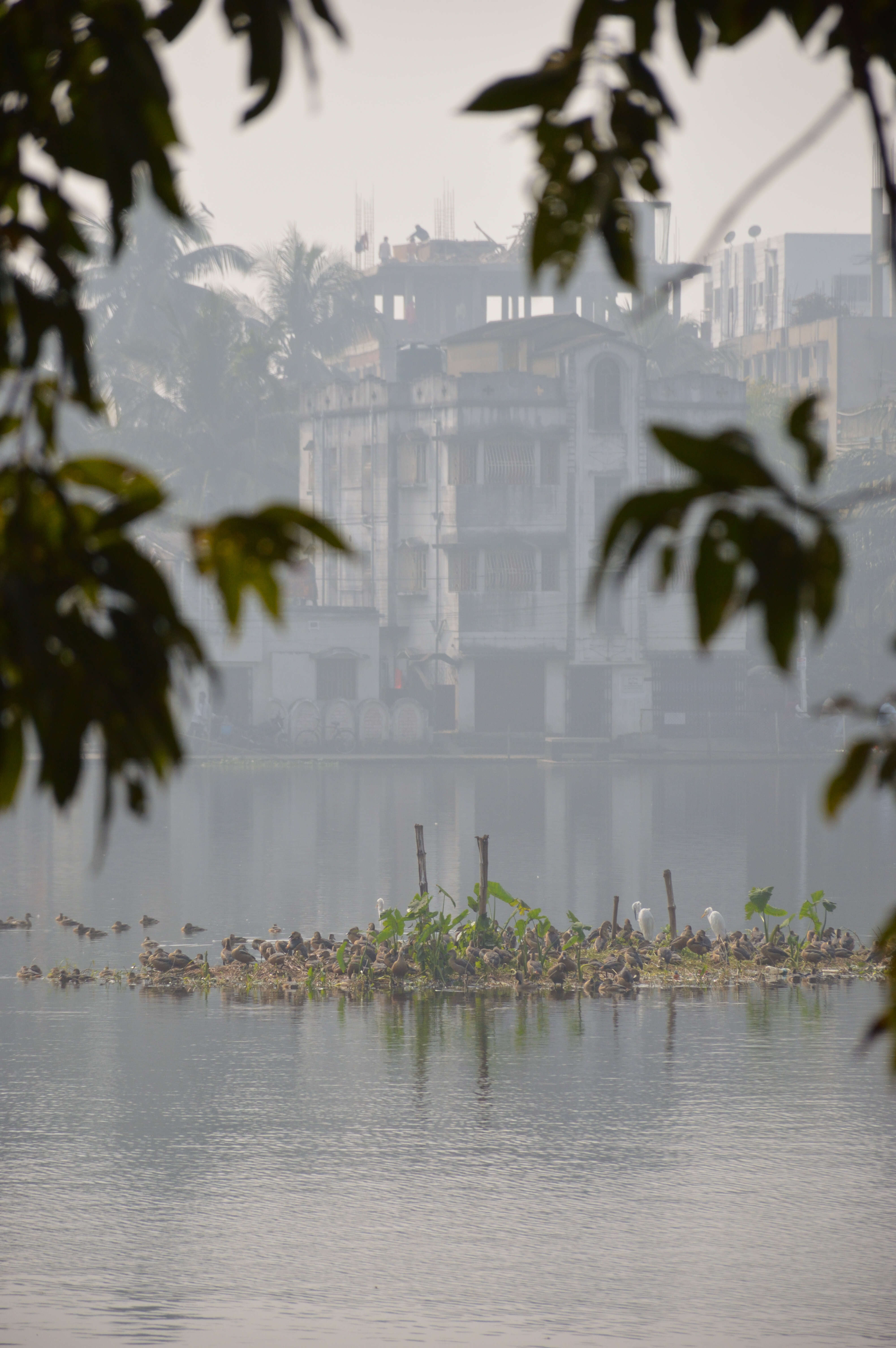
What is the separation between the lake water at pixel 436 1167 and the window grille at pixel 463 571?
31341 millimetres

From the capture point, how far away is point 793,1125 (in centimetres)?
1200

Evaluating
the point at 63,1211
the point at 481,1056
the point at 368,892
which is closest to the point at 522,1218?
the point at 63,1211

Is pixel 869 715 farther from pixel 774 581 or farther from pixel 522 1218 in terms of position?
pixel 522 1218

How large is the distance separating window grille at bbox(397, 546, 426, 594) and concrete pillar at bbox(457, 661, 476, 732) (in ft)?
9.36

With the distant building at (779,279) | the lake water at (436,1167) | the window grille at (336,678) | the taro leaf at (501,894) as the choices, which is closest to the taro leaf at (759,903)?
the lake water at (436,1167)

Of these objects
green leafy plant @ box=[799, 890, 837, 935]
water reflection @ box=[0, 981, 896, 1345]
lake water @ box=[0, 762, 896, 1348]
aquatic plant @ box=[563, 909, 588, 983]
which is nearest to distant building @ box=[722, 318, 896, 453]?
green leafy plant @ box=[799, 890, 837, 935]

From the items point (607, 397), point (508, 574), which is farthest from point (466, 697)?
point (607, 397)

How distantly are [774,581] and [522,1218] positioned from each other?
845cm

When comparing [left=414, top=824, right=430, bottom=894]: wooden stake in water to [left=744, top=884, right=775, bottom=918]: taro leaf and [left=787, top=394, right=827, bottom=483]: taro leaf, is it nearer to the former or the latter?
[left=744, top=884, right=775, bottom=918]: taro leaf

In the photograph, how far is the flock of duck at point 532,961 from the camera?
17484 millimetres

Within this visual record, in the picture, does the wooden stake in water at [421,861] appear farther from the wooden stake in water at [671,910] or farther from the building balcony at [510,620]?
the building balcony at [510,620]

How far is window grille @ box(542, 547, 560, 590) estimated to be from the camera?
53.1 metres

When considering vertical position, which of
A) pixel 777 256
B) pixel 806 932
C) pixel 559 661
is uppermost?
pixel 777 256

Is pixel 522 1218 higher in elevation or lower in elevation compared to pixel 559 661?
lower
